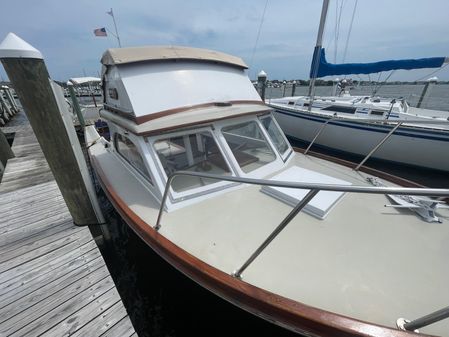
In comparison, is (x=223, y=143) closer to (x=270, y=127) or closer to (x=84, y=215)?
(x=270, y=127)

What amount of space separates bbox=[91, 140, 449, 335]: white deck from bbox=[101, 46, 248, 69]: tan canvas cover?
6.32 feet

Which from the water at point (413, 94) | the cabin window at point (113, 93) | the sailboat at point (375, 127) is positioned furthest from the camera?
the water at point (413, 94)

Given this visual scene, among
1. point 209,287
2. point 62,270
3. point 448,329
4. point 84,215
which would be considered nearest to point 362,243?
point 448,329

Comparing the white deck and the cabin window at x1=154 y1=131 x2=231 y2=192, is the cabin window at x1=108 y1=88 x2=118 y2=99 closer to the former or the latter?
the cabin window at x1=154 y1=131 x2=231 y2=192

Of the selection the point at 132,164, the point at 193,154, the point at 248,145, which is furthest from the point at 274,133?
the point at 132,164

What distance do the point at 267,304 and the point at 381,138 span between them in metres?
7.46

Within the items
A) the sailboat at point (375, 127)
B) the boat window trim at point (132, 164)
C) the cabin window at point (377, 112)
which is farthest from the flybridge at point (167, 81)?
the cabin window at point (377, 112)

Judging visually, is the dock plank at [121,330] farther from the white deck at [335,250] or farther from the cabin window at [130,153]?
the cabin window at [130,153]

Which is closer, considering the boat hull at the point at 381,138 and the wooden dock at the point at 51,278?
the wooden dock at the point at 51,278

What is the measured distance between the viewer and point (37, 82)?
7.50 feet

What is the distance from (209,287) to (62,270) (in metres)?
1.89

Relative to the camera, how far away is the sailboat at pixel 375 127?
236 inches

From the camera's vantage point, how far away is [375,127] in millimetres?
6883

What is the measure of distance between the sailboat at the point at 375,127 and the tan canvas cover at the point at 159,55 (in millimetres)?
3093
